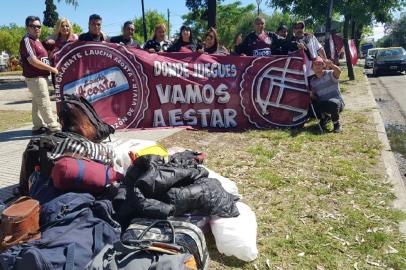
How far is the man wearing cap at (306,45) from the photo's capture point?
26.4 ft

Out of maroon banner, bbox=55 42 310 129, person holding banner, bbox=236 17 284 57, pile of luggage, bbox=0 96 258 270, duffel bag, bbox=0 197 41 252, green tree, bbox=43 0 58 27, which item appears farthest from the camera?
green tree, bbox=43 0 58 27

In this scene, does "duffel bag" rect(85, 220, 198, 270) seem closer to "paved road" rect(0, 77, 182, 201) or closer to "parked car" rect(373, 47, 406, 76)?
"paved road" rect(0, 77, 182, 201)

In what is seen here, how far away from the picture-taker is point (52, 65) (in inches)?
294

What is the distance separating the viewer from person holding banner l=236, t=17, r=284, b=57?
28.1 feet

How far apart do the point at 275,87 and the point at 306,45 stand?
1.29 meters

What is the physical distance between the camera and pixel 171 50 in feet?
27.1

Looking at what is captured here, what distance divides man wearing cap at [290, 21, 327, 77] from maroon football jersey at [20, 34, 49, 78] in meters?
4.62

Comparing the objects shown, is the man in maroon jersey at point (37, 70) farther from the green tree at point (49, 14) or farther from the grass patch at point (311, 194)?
the green tree at point (49, 14)

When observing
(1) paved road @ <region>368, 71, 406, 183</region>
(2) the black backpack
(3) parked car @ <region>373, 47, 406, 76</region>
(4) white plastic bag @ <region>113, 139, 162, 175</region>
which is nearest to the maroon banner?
(1) paved road @ <region>368, 71, 406, 183</region>

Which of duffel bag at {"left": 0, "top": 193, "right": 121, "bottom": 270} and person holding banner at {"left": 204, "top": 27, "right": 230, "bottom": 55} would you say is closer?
duffel bag at {"left": 0, "top": 193, "right": 121, "bottom": 270}

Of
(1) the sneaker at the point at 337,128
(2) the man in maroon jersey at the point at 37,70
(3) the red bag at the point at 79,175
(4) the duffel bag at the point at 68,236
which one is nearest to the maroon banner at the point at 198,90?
(1) the sneaker at the point at 337,128

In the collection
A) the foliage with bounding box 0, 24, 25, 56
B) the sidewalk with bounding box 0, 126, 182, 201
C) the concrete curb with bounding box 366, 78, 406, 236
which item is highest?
the foliage with bounding box 0, 24, 25, 56

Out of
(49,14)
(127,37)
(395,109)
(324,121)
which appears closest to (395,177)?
(324,121)

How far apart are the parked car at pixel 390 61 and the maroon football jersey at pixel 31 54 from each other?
830 inches
